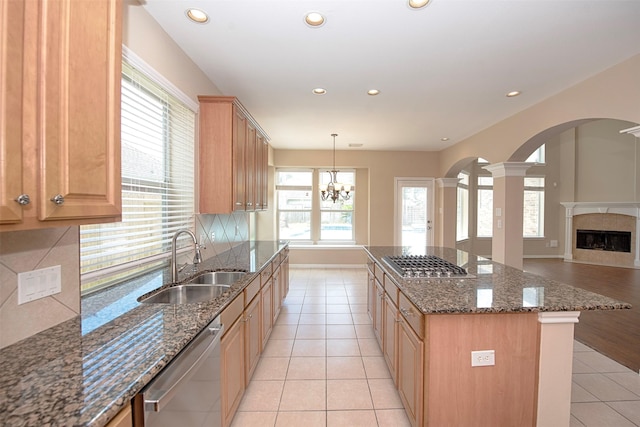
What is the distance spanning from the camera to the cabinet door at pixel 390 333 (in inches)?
81.4

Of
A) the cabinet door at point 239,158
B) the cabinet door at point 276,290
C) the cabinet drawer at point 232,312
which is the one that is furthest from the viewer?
the cabinet door at point 276,290

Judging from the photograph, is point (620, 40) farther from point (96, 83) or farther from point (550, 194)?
point (550, 194)

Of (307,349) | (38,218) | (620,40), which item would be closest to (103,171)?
(38,218)

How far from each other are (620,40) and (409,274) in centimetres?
248

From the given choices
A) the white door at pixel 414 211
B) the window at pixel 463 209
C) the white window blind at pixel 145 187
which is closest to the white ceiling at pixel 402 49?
the white window blind at pixel 145 187

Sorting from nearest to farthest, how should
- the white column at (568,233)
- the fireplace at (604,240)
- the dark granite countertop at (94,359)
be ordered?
1. the dark granite countertop at (94,359)
2. the fireplace at (604,240)
3. the white column at (568,233)

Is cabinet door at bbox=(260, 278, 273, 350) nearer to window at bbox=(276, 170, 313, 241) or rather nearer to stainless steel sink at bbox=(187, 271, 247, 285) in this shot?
stainless steel sink at bbox=(187, 271, 247, 285)

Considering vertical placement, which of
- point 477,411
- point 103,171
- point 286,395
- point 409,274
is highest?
point 103,171

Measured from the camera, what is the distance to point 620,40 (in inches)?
86.1

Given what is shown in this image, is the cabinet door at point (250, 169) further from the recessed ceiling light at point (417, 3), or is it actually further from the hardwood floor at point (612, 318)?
the hardwood floor at point (612, 318)

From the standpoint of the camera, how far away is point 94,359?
0.96 m

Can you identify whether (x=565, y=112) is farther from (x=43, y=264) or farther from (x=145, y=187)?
(x=43, y=264)

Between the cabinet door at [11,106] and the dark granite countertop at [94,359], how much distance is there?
1.62 ft

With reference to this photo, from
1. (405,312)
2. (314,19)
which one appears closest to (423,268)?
(405,312)
